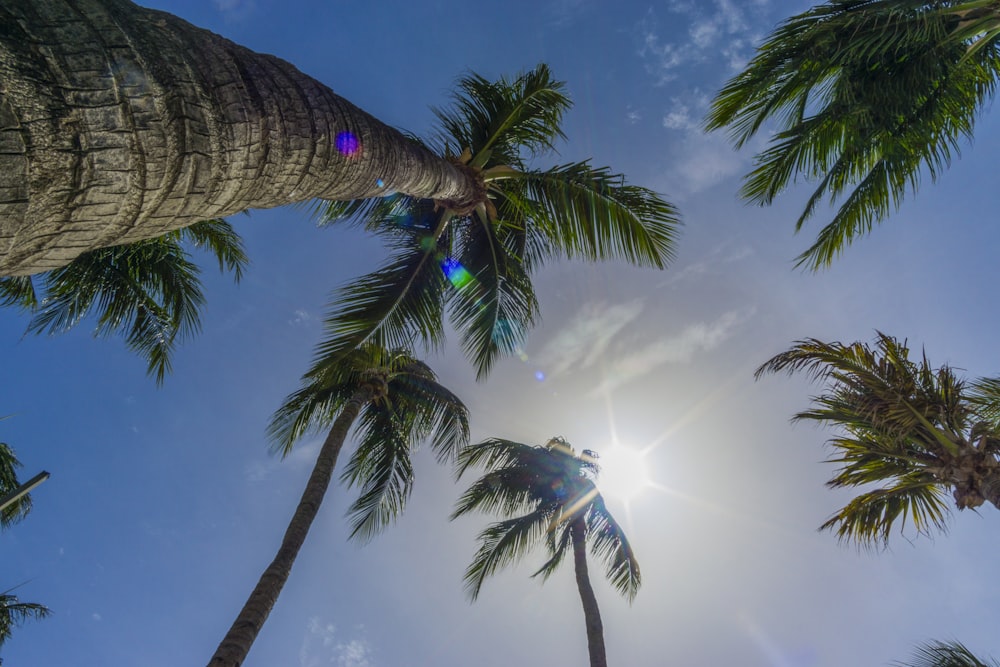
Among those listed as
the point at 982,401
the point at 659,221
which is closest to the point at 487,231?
the point at 659,221

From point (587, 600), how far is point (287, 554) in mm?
6790

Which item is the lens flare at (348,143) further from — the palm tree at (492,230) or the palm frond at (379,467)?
the palm frond at (379,467)

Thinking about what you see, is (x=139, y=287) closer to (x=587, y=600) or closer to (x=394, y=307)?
(x=394, y=307)

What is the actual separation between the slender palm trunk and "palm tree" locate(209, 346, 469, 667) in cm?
414

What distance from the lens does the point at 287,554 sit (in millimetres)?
7688

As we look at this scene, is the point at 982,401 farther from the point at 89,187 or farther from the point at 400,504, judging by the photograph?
the point at 400,504

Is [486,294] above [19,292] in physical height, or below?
above

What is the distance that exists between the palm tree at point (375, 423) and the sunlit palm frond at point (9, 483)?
18.5ft

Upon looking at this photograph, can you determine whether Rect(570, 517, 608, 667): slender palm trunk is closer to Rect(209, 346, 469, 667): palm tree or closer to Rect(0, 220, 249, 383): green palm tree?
Rect(209, 346, 469, 667): palm tree

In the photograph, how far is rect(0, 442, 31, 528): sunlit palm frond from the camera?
34.2 ft

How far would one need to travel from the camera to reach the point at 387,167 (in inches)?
138

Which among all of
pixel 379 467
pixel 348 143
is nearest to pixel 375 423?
pixel 379 467

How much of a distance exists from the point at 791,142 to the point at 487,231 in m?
4.37

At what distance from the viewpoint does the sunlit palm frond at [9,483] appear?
34.2ft
